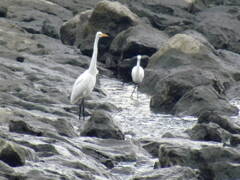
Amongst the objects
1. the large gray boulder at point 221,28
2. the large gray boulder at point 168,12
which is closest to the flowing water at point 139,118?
the large gray boulder at point 221,28

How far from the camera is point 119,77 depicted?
27328 millimetres

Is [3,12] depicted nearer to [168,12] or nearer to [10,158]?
[168,12]

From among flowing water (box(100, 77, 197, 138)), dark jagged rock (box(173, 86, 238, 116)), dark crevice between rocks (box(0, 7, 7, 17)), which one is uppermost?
dark crevice between rocks (box(0, 7, 7, 17))

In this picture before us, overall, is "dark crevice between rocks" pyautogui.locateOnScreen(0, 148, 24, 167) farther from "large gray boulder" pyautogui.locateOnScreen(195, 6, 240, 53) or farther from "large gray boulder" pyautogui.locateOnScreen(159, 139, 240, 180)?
"large gray boulder" pyautogui.locateOnScreen(195, 6, 240, 53)

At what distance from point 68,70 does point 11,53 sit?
5.92 feet

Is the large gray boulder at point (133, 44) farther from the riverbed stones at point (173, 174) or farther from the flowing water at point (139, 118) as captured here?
the riverbed stones at point (173, 174)

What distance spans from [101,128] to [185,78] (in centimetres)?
749

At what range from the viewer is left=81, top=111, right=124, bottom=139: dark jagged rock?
14.7 m

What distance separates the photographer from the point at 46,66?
23.7 m

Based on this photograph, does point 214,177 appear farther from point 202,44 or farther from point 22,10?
point 22,10

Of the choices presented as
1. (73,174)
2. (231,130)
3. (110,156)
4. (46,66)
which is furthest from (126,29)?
(73,174)

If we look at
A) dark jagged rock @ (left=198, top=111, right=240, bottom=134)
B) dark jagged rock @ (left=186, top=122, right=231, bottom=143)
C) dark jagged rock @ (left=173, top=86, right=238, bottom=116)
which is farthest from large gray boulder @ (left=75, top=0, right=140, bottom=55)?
dark jagged rock @ (left=186, top=122, right=231, bottom=143)

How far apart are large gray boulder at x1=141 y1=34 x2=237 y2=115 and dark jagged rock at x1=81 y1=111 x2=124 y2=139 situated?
17.4ft

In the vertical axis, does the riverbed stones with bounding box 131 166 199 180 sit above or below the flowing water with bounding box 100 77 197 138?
above
